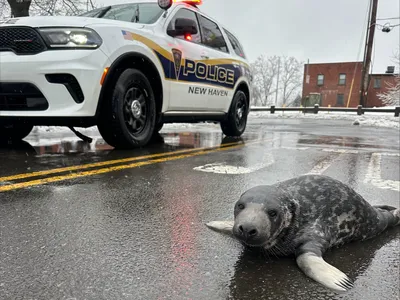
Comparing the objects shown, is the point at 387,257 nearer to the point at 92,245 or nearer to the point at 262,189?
the point at 262,189

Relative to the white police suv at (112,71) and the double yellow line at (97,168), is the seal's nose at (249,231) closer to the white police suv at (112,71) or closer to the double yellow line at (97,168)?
the double yellow line at (97,168)

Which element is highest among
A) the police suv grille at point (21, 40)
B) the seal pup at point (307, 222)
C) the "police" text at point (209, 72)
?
the police suv grille at point (21, 40)

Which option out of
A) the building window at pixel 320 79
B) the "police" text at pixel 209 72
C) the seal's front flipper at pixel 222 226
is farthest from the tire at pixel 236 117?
the building window at pixel 320 79

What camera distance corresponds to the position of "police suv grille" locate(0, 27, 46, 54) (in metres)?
3.65

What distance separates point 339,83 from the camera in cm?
4256

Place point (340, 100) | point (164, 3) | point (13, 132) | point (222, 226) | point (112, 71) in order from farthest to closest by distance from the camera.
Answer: point (340, 100) < point (13, 132) < point (164, 3) < point (112, 71) < point (222, 226)

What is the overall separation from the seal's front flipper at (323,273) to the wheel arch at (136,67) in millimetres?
3082

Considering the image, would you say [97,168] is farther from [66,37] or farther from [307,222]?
[307,222]

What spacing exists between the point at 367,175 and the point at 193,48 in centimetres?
317

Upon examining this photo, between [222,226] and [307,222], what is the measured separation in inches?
17.5

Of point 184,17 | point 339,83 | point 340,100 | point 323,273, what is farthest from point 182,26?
point 339,83

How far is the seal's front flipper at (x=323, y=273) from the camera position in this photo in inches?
50.7

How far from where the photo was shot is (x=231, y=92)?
672 cm

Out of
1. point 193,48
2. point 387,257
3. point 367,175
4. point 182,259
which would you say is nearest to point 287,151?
point 367,175
